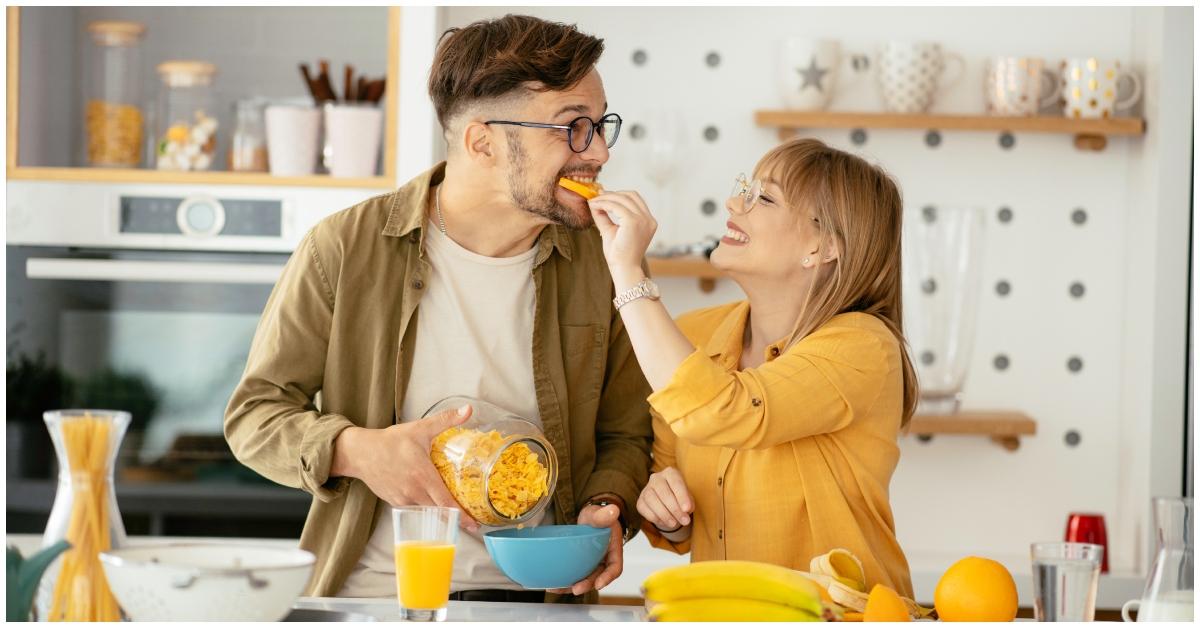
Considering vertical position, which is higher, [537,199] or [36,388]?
[537,199]

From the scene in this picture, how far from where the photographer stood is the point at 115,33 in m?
2.92

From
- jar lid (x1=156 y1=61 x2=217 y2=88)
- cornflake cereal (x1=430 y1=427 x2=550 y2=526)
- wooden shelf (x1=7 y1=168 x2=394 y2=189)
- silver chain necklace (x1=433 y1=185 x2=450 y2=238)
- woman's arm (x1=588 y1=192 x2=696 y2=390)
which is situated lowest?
cornflake cereal (x1=430 y1=427 x2=550 y2=526)

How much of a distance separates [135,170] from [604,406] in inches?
57.1

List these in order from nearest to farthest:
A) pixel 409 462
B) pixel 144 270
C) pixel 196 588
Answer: pixel 196 588 → pixel 409 462 → pixel 144 270

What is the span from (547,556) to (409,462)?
0.22 metres

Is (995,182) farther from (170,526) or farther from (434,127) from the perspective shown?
(170,526)

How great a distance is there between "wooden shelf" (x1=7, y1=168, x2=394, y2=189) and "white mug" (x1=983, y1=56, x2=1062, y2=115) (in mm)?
1441

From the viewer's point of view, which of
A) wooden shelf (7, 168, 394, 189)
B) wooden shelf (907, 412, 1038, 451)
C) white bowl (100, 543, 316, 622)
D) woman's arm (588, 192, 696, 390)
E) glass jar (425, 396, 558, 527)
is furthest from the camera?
wooden shelf (907, 412, 1038, 451)

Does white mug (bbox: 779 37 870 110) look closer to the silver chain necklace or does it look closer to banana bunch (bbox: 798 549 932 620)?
the silver chain necklace

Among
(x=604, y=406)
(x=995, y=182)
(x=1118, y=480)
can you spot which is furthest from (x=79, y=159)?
(x=1118, y=480)

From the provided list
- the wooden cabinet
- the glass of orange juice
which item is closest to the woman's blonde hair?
the glass of orange juice

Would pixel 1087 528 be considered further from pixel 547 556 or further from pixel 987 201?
pixel 547 556

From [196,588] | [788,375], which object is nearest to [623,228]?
[788,375]

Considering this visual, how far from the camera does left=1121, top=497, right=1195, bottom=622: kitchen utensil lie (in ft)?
3.99
